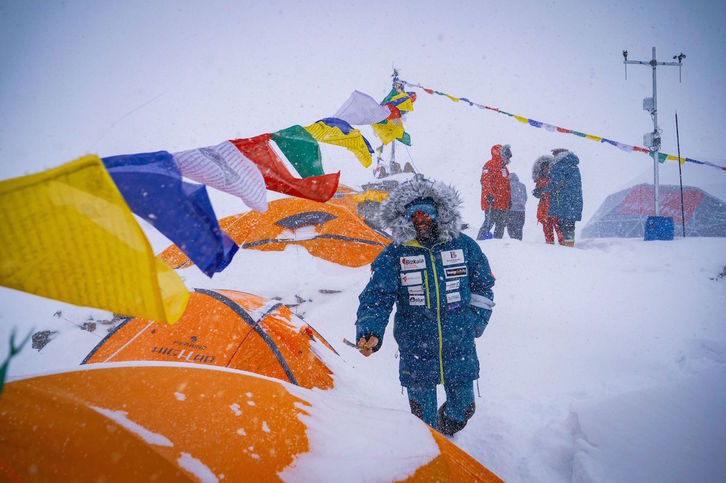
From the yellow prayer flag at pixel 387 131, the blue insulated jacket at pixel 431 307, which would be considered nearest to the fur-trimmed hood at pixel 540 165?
the yellow prayer flag at pixel 387 131

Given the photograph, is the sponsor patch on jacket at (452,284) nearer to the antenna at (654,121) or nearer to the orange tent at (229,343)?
the orange tent at (229,343)

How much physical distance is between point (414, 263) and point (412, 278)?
10cm

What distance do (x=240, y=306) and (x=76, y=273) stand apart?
2.27 metres

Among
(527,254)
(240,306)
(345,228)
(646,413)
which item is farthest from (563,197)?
(240,306)

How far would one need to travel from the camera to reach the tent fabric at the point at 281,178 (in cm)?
154

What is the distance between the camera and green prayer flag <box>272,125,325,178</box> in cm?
184

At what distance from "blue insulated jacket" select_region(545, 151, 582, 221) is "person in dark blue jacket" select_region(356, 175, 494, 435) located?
5.13m

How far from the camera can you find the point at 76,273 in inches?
30.2

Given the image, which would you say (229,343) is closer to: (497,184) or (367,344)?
(367,344)

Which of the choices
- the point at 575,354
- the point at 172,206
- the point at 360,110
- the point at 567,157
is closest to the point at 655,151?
the point at 567,157

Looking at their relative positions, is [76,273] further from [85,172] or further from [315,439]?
[315,439]

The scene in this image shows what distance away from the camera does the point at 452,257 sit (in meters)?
2.11

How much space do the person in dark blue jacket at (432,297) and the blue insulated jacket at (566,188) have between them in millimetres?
5126

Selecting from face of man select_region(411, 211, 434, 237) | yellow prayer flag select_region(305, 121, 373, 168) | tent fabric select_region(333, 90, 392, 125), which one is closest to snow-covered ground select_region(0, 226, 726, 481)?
face of man select_region(411, 211, 434, 237)
